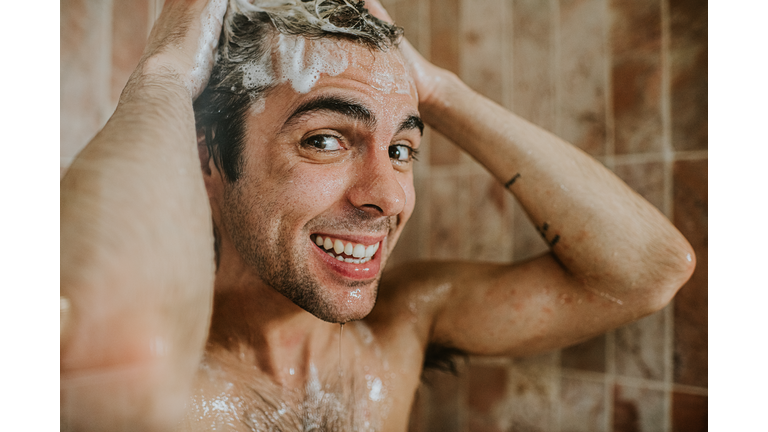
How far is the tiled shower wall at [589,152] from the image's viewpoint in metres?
0.76

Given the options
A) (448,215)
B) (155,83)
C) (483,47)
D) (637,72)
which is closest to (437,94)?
(483,47)

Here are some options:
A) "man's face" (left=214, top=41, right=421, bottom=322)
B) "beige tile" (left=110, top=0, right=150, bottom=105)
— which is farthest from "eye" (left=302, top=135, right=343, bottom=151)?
"beige tile" (left=110, top=0, right=150, bottom=105)

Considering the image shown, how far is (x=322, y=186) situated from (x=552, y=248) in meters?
0.46

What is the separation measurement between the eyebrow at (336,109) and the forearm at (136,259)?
0.16 metres

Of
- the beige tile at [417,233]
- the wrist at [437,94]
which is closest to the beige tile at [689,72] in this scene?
the wrist at [437,94]

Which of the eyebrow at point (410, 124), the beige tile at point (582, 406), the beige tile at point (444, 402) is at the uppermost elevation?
the eyebrow at point (410, 124)

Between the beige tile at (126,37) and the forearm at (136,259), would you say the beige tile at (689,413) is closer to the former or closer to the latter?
the forearm at (136,259)

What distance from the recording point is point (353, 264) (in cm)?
63

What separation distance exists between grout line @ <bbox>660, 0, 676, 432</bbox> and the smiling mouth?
0.56 meters

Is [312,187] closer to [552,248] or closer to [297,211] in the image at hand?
[297,211]

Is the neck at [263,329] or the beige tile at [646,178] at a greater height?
the beige tile at [646,178]

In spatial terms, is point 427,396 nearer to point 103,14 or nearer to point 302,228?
point 302,228

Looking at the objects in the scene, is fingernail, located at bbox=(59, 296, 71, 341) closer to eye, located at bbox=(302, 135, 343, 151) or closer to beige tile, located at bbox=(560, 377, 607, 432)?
eye, located at bbox=(302, 135, 343, 151)

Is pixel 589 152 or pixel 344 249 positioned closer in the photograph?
pixel 344 249
